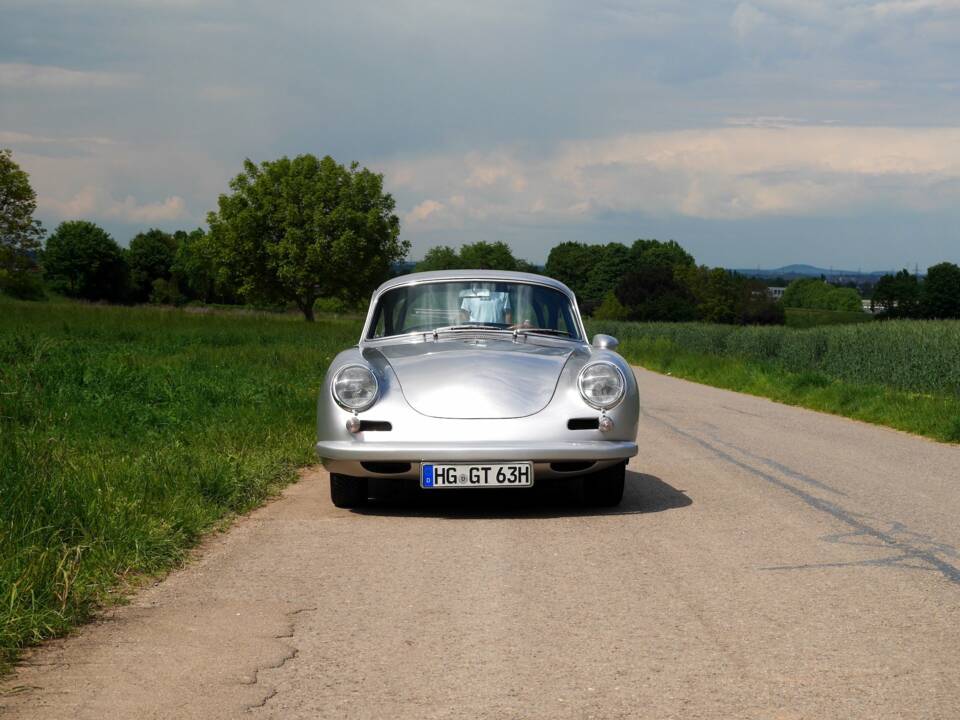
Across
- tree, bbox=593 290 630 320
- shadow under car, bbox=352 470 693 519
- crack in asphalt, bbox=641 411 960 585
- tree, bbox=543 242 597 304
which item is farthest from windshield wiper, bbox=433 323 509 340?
tree, bbox=543 242 597 304

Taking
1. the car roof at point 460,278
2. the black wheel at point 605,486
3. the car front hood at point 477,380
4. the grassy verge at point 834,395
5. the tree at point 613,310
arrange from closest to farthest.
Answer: the car front hood at point 477,380 → the black wheel at point 605,486 → the car roof at point 460,278 → the grassy verge at point 834,395 → the tree at point 613,310

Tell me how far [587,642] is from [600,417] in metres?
2.93

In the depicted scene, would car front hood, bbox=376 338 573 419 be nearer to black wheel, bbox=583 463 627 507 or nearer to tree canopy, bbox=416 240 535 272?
black wheel, bbox=583 463 627 507

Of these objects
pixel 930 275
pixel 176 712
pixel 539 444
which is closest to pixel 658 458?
pixel 539 444

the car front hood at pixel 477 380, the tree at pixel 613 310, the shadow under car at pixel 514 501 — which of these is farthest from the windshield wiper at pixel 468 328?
the tree at pixel 613 310

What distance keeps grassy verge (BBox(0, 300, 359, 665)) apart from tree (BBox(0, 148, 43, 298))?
4657 centimetres

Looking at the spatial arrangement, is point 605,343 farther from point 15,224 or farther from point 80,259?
point 80,259

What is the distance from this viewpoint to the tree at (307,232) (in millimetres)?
72000

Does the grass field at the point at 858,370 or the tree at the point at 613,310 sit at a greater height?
the tree at the point at 613,310

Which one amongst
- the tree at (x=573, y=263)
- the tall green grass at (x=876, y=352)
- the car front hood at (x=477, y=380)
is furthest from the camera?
the tree at (x=573, y=263)

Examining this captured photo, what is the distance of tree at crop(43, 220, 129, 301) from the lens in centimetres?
10712

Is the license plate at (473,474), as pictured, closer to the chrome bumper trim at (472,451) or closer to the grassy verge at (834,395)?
the chrome bumper trim at (472,451)

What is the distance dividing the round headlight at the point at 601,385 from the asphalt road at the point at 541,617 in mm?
753

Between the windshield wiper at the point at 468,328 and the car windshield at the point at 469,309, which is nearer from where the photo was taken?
the windshield wiper at the point at 468,328
